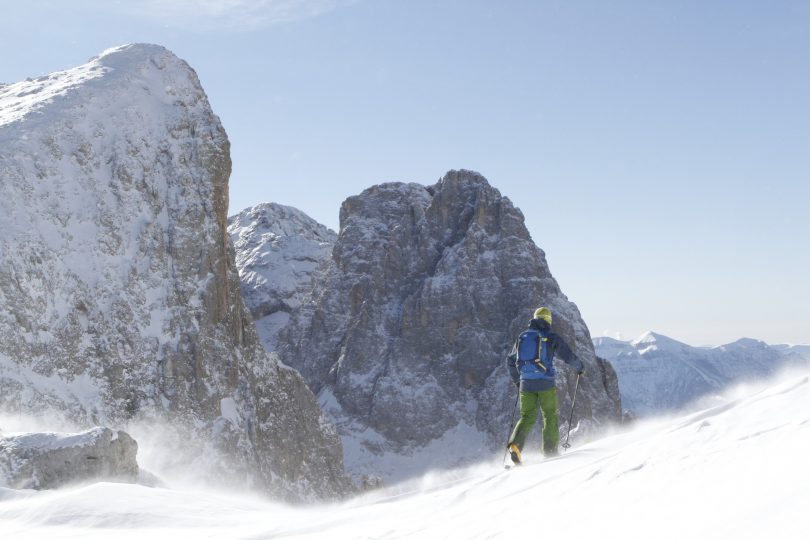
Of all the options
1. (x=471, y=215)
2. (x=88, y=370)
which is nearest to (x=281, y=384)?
(x=88, y=370)

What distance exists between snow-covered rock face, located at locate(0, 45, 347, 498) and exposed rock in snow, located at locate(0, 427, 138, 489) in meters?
28.2

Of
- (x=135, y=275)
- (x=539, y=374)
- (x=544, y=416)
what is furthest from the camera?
(x=135, y=275)

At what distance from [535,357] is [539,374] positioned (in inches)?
11.1

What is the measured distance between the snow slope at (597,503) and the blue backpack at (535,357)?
5.23 ft

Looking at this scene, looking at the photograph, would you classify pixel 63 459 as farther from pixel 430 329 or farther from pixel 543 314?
pixel 430 329

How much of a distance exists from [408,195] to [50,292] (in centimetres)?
11916

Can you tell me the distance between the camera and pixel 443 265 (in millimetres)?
147875

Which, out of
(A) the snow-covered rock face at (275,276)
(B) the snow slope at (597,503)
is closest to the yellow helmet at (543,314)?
(B) the snow slope at (597,503)

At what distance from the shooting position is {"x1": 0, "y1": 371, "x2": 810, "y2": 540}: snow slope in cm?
514

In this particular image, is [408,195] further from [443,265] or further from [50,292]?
[50,292]

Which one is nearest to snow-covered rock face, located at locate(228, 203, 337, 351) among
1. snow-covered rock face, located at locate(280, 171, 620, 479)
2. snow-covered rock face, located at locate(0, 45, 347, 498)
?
snow-covered rock face, located at locate(280, 171, 620, 479)

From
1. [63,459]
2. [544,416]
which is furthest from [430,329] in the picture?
[544,416]

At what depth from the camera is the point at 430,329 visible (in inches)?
5694

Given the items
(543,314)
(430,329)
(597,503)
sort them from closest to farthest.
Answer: (597,503), (543,314), (430,329)
